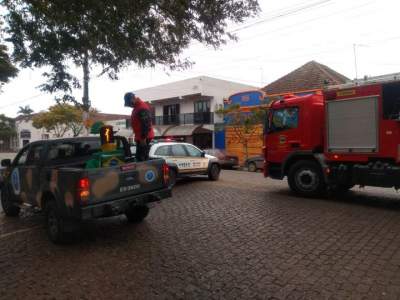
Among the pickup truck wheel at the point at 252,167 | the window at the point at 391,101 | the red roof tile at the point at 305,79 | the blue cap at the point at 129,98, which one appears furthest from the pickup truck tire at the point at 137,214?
the red roof tile at the point at 305,79

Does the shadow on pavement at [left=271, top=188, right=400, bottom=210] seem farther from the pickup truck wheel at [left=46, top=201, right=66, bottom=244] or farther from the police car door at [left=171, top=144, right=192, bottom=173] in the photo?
the pickup truck wheel at [left=46, top=201, right=66, bottom=244]

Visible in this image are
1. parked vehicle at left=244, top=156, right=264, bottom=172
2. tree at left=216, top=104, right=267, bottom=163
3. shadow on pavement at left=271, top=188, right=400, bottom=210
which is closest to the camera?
shadow on pavement at left=271, top=188, right=400, bottom=210

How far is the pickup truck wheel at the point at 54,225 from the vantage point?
498 centimetres

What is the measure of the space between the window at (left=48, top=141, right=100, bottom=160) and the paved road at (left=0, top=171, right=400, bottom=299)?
145cm

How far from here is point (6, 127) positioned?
192ft

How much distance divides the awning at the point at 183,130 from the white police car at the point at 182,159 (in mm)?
15807

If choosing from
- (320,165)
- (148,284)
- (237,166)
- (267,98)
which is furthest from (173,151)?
(267,98)

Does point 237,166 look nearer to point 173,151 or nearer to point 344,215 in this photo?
point 173,151

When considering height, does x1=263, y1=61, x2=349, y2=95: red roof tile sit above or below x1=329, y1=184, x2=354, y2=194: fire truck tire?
above

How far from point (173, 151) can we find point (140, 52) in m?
5.94

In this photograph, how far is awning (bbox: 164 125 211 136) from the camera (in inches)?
1097

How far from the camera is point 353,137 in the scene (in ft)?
24.4

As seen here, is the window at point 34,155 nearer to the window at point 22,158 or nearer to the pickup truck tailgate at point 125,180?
the window at point 22,158

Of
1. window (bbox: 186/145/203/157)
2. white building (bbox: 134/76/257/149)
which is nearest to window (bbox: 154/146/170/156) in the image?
window (bbox: 186/145/203/157)
